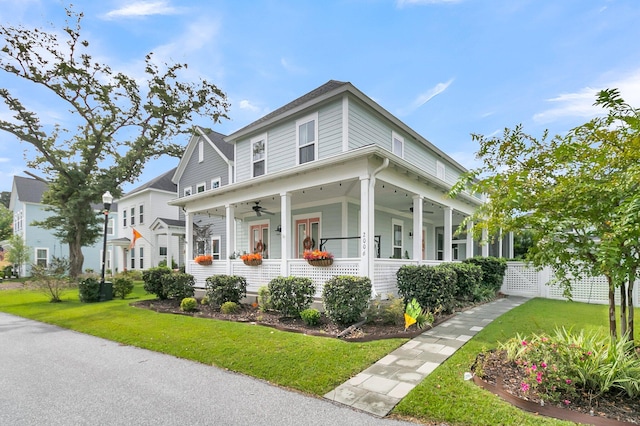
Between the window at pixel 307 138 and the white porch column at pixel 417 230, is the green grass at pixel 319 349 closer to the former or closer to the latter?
the white porch column at pixel 417 230

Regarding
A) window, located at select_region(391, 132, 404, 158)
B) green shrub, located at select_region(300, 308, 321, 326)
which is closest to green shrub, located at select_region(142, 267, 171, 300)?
green shrub, located at select_region(300, 308, 321, 326)

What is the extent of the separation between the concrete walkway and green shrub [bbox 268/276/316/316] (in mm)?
2609

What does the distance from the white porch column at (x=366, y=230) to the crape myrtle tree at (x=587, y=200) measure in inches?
108

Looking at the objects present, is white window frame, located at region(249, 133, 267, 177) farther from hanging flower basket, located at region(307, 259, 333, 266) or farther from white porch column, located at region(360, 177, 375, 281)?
white porch column, located at region(360, 177, 375, 281)

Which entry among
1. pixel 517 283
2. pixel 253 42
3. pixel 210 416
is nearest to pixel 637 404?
pixel 210 416

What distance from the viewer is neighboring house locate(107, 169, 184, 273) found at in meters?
20.5

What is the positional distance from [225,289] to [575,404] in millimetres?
7709

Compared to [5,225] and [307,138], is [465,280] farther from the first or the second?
[5,225]

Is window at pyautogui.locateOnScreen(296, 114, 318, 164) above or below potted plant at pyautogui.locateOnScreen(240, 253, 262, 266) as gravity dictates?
above

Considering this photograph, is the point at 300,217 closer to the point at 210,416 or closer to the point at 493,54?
the point at 493,54

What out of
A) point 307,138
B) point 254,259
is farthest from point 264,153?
point 254,259

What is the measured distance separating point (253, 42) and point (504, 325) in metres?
9.91

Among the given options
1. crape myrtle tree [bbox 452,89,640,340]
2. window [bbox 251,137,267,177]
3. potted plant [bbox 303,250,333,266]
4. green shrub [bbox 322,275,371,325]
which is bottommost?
green shrub [bbox 322,275,371,325]

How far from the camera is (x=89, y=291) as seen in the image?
1160 centimetres
